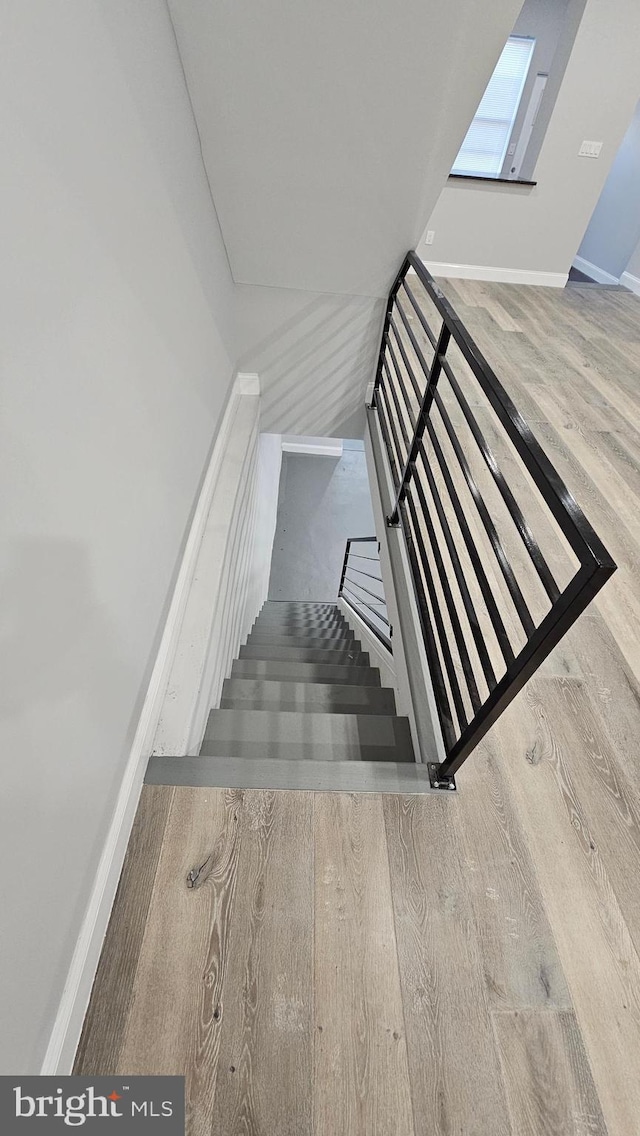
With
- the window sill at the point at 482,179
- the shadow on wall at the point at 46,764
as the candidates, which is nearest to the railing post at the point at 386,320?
the shadow on wall at the point at 46,764

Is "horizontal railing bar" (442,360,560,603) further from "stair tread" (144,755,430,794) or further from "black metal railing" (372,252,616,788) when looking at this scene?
"stair tread" (144,755,430,794)

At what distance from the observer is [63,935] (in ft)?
3.02

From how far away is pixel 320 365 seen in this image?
319 centimetres

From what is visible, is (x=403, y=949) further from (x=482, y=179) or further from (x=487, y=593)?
(x=482, y=179)

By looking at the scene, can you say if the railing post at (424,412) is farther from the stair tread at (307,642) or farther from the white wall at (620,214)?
the white wall at (620,214)

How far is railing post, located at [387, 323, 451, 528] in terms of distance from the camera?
5.53 feet

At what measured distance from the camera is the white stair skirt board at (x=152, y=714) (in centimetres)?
94

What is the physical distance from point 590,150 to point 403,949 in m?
5.48

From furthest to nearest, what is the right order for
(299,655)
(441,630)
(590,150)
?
1. (590,150)
2. (299,655)
3. (441,630)

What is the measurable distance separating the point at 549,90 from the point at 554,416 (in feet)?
9.92

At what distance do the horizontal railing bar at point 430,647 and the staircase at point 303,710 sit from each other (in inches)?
8.9

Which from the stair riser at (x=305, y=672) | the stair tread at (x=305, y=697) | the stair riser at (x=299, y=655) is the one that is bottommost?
the stair riser at (x=299, y=655)

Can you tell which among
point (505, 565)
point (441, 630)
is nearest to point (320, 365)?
point (441, 630)

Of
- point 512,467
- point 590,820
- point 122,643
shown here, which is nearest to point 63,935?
point 122,643
